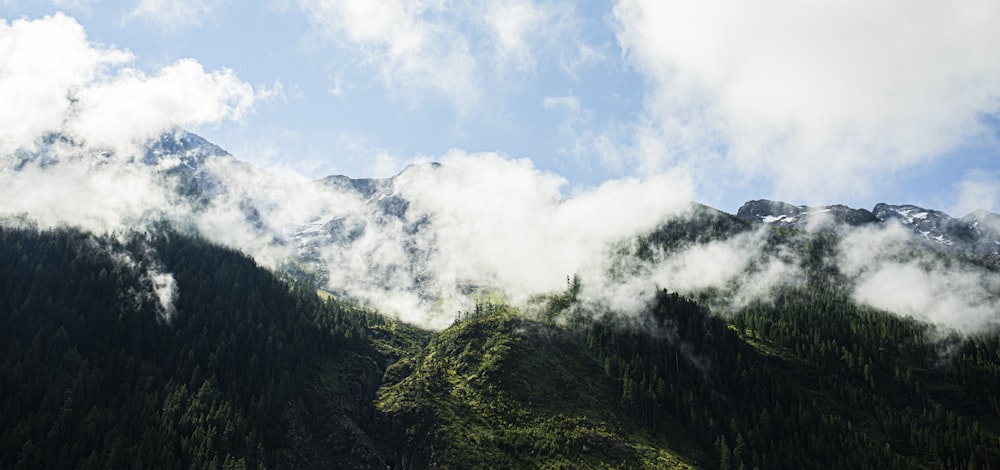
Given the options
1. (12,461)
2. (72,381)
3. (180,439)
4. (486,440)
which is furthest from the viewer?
(486,440)

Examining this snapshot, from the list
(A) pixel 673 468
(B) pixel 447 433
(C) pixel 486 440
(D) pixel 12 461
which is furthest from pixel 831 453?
(D) pixel 12 461

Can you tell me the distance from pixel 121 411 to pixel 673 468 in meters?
180

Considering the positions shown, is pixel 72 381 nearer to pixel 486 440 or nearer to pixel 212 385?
pixel 212 385

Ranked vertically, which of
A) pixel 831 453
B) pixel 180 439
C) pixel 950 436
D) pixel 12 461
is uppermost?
Answer: pixel 950 436

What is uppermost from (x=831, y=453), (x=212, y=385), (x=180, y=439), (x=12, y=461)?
(x=831, y=453)

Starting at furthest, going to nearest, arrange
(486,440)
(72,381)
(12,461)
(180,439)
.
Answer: (486,440)
(72,381)
(180,439)
(12,461)

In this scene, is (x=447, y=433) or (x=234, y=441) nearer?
(x=234, y=441)

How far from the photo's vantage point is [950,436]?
19388cm

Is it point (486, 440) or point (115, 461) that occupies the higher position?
point (486, 440)

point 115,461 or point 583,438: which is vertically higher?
point 583,438

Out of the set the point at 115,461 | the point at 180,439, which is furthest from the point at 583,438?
the point at 115,461

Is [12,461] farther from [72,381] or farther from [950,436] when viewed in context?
[950,436]

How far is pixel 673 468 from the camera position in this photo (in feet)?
600

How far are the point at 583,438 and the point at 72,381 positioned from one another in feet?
563
